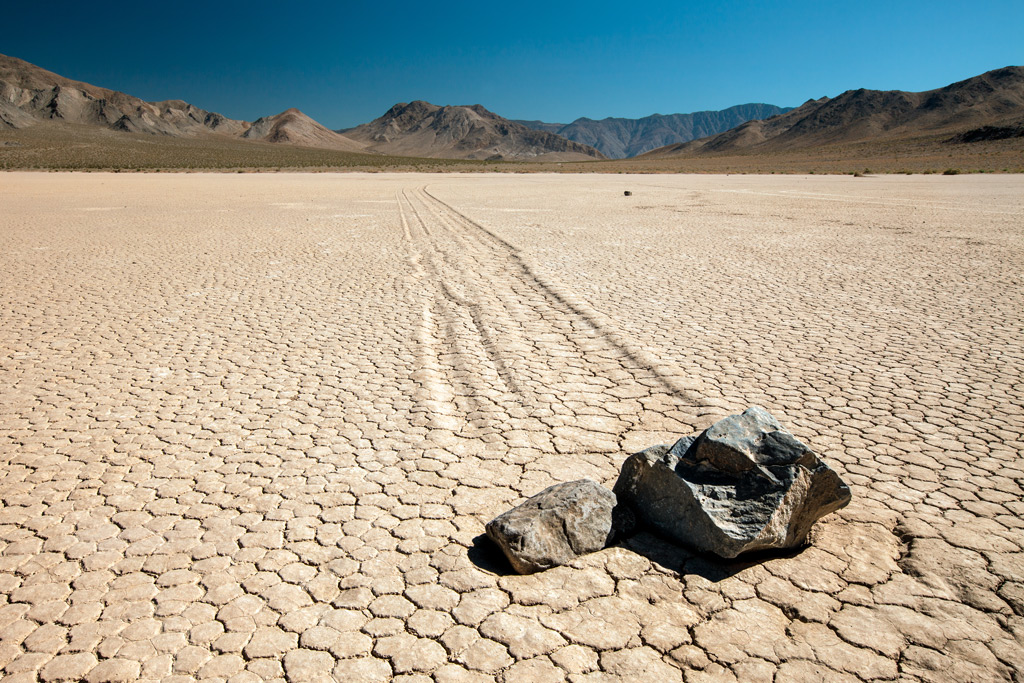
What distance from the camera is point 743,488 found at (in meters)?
2.66

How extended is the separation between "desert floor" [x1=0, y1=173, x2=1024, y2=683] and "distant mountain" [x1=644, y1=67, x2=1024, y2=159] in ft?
372

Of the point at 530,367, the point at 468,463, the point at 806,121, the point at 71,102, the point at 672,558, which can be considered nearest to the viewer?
the point at 672,558

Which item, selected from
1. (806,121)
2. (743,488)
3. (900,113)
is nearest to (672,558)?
(743,488)

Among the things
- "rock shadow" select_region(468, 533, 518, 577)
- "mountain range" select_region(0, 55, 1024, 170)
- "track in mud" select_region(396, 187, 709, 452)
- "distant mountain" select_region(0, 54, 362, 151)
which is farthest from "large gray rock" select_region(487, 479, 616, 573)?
"distant mountain" select_region(0, 54, 362, 151)

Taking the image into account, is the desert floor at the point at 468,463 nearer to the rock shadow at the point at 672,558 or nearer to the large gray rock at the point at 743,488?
the rock shadow at the point at 672,558

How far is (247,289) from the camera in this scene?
7.91 m

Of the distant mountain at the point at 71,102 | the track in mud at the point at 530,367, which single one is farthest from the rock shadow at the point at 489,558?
the distant mountain at the point at 71,102

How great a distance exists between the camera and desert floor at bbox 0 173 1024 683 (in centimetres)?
231

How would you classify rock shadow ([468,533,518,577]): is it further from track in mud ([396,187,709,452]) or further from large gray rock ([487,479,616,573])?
track in mud ([396,187,709,452])

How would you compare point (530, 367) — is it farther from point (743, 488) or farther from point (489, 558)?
point (743, 488)

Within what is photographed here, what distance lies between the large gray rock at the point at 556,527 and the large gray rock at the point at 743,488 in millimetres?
280

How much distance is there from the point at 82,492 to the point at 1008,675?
3.98 metres

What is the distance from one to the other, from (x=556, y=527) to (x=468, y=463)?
0.99m

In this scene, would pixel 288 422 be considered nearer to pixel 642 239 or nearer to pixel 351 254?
pixel 351 254
